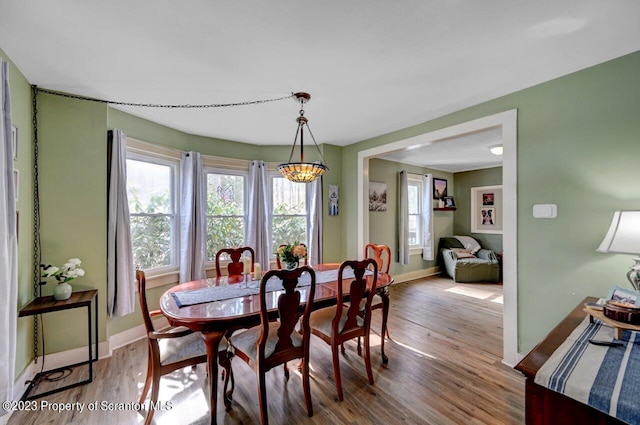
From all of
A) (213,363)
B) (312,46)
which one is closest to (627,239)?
(312,46)

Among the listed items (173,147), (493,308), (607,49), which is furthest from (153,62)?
(493,308)

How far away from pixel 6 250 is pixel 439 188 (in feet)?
21.9

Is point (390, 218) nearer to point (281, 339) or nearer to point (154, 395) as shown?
point (281, 339)

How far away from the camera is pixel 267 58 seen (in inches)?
77.0

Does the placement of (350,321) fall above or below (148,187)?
below

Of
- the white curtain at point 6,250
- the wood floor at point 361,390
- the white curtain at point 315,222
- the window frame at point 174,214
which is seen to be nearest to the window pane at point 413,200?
the white curtain at point 315,222

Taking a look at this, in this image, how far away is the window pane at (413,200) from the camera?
5934 mm

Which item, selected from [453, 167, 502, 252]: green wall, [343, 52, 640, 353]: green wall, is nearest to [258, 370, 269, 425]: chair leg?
[343, 52, 640, 353]: green wall

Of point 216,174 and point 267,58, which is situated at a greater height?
point 267,58

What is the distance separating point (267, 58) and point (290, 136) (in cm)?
201

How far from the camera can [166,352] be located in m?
1.87

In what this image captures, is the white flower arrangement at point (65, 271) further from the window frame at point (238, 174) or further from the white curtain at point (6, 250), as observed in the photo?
the window frame at point (238, 174)

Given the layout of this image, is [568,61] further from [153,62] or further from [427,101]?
[153,62]

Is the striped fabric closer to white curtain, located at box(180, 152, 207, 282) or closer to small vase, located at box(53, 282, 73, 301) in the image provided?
small vase, located at box(53, 282, 73, 301)
